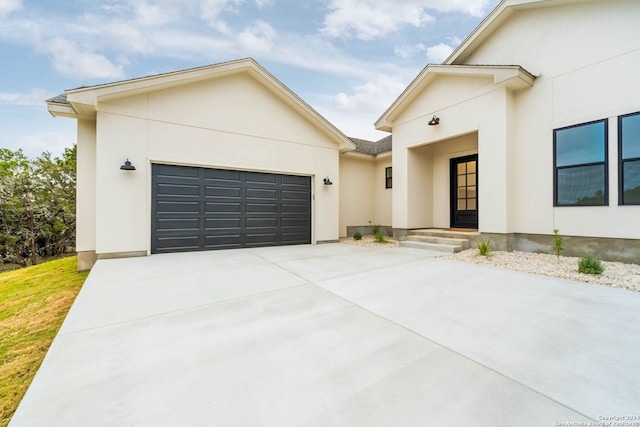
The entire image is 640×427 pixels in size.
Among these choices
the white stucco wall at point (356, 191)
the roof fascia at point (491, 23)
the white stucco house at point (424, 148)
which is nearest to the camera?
the white stucco house at point (424, 148)

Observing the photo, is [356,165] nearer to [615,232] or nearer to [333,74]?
[333,74]

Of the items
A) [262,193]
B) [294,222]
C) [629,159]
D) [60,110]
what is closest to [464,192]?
[629,159]

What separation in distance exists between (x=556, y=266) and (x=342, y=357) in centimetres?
514

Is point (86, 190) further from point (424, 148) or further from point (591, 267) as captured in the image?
point (591, 267)

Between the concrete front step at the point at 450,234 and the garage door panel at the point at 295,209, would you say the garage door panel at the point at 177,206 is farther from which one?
the concrete front step at the point at 450,234

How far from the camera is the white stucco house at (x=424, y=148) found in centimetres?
520

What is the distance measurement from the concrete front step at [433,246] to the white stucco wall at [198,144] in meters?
2.49

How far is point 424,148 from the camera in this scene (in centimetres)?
882

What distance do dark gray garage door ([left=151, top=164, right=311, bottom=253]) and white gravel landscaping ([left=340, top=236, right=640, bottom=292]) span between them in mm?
4689

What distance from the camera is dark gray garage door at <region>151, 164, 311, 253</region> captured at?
6.51 metres

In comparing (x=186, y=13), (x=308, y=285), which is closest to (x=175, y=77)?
(x=186, y=13)

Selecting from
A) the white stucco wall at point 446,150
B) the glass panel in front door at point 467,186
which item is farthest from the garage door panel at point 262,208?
the glass panel in front door at point 467,186

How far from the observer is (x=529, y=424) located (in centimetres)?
135

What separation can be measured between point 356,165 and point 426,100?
3.60 m
